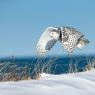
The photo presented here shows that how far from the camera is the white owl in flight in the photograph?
6.49m

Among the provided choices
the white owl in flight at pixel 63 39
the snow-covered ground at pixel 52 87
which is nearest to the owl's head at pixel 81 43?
the white owl in flight at pixel 63 39

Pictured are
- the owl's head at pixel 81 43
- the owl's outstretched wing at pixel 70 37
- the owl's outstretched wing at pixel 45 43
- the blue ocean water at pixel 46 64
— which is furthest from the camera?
the blue ocean water at pixel 46 64

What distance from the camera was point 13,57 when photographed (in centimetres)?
720

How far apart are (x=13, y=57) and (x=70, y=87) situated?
2.58 m

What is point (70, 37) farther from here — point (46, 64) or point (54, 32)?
point (46, 64)

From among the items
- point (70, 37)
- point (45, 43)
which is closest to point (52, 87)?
point (45, 43)

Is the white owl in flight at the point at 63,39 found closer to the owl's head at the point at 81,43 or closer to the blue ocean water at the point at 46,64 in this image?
the owl's head at the point at 81,43

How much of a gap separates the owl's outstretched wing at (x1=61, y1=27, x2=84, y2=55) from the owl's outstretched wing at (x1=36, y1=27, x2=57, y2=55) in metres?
0.18

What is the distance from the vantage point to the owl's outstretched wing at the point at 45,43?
6422 millimetres

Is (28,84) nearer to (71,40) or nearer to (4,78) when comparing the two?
(4,78)

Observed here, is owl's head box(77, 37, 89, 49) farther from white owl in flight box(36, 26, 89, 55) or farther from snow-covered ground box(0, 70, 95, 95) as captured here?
snow-covered ground box(0, 70, 95, 95)

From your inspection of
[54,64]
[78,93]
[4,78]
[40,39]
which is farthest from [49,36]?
[78,93]

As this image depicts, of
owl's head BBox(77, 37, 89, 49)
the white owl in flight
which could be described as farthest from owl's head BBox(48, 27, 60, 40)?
owl's head BBox(77, 37, 89, 49)

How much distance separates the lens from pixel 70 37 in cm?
669
